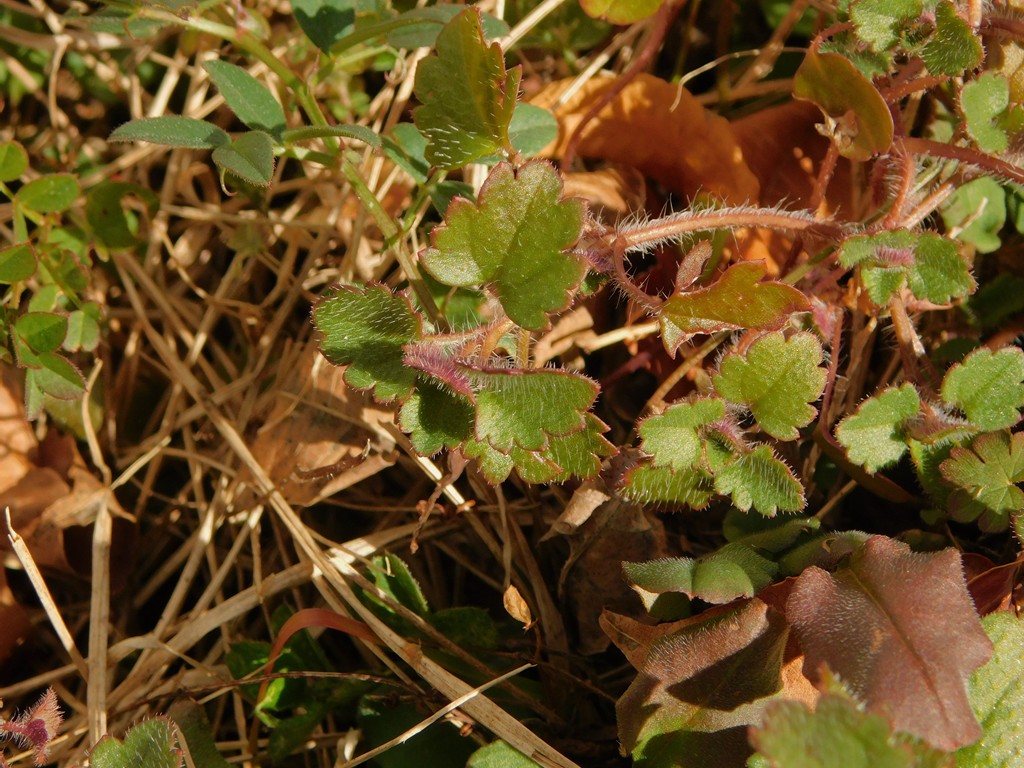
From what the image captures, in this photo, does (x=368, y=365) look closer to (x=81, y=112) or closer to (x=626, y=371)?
(x=626, y=371)

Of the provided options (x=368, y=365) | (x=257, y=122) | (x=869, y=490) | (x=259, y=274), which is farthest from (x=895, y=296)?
(x=259, y=274)

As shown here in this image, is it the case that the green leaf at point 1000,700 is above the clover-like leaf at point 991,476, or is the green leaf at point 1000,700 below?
below

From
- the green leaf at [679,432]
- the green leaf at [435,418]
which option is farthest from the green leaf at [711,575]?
the green leaf at [435,418]

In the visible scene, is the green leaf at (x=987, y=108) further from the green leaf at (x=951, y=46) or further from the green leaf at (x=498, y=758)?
the green leaf at (x=498, y=758)

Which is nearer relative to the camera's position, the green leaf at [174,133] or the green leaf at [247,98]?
the green leaf at [174,133]

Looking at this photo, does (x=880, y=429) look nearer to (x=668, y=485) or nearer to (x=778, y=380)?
(x=778, y=380)

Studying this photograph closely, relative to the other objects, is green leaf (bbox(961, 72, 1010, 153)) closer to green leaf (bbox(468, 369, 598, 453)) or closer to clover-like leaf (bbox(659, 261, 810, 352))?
clover-like leaf (bbox(659, 261, 810, 352))

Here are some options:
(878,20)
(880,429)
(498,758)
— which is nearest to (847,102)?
(878,20)

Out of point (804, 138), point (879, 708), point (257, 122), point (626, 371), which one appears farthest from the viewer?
point (804, 138)
